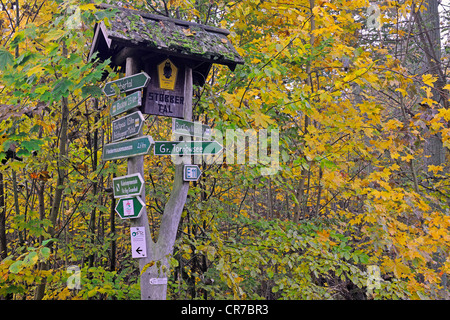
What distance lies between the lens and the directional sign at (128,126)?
3068 mm

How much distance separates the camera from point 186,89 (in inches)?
138

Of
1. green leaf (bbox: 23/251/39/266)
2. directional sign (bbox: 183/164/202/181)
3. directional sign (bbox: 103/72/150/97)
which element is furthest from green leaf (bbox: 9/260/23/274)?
directional sign (bbox: 103/72/150/97)

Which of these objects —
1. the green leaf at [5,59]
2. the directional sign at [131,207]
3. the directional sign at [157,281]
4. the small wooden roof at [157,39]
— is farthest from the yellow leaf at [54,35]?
the directional sign at [157,281]

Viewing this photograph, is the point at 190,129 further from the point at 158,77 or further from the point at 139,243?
the point at 139,243

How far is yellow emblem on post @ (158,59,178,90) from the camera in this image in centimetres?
344

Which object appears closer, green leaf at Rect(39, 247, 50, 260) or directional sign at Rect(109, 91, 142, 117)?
green leaf at Rect(39, 247, 50, 260)

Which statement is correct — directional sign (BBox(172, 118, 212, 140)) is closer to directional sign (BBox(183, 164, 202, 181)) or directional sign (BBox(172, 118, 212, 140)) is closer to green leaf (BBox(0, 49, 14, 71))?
directional sign (BBox(183, 164, 202, 181))

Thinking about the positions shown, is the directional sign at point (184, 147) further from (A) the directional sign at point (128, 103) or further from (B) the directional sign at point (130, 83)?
(B) the directional sign at point (130, 83)

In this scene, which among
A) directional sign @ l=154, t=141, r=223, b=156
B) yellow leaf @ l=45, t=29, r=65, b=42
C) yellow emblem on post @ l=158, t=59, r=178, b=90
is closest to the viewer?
yellow leaf @ l=45, t=29, r=65, b=42

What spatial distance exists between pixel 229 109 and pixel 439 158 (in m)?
4.59

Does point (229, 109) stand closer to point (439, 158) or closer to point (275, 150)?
point (275, 150)

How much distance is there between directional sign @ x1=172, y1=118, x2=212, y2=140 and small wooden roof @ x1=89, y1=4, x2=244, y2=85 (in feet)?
2.08

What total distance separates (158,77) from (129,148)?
0.81 metres

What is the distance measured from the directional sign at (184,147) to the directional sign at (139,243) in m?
0.71
